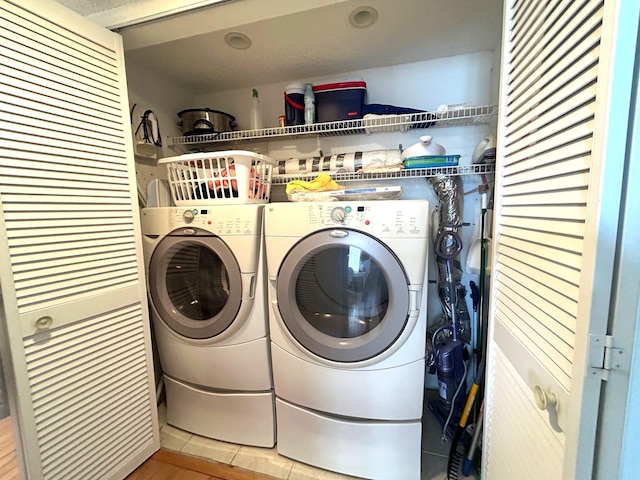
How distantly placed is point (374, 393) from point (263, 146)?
1.70 meters

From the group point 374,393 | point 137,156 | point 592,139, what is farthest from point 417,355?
point 137,156

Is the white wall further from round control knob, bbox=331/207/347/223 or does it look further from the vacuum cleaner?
the vacuum cleaner

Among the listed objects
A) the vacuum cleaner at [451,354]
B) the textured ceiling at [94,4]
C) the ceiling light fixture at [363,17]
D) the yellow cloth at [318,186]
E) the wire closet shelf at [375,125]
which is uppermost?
the ceiling light fixture at [363,17]

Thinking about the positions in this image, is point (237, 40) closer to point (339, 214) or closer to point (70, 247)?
point (339, 214)

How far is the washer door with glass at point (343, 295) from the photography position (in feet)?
3.68

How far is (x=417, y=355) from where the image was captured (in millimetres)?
1155

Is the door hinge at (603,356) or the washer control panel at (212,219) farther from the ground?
the washer control panel at (212,219)

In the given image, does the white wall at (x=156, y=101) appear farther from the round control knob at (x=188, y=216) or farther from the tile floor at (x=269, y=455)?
the tile floor at (x=269, y=455)

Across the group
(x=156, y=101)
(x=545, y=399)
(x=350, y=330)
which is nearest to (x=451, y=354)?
(x=350, y=330)

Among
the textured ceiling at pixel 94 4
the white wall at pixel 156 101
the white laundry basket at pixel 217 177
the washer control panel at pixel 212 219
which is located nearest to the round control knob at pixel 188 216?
the washer control panel at pixel 212 219

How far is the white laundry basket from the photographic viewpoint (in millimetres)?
1370

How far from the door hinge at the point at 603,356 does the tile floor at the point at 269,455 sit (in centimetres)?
118

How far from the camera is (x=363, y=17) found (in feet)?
4.53

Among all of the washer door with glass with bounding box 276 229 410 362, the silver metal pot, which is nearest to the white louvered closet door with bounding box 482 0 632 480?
the washer door with glass with bounding box 276 229 410 362
